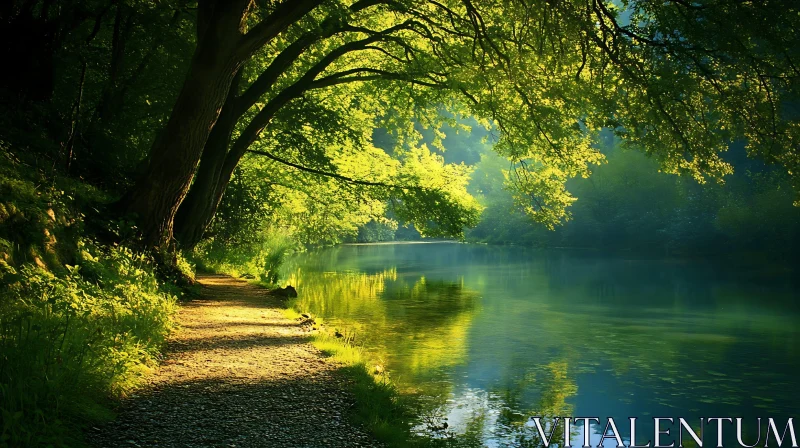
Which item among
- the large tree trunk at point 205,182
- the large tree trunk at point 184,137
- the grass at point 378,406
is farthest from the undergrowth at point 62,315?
the large tree trunk at point 205,182

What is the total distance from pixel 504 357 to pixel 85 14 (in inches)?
404

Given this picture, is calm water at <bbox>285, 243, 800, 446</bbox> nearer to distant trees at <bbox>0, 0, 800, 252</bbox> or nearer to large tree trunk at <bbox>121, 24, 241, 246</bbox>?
distant trees at <bbox>0, 0, 800, 252</bbox>

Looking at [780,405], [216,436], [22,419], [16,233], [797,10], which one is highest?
[797,10]

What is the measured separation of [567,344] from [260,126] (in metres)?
7.76

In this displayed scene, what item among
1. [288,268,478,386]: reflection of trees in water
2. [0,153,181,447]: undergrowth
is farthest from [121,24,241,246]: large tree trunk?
[288,268,478,386]: reflection of trees in water

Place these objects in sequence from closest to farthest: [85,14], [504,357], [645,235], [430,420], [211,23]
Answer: [430,420] → [211,23] → [504,357] → [85,14] → [645,235]

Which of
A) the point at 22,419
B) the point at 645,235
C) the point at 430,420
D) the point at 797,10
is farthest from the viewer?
the point at 645,235

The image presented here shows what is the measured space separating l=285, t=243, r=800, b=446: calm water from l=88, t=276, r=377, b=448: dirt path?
162 cm

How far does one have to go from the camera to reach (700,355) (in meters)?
12.7

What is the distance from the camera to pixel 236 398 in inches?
234

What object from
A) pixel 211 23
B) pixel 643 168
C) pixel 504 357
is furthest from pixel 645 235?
pixel 211 23

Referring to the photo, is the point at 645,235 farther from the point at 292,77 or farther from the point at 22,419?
the point at 22,419

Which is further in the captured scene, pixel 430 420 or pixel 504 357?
pixel 504 357

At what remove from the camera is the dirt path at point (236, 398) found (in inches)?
195
